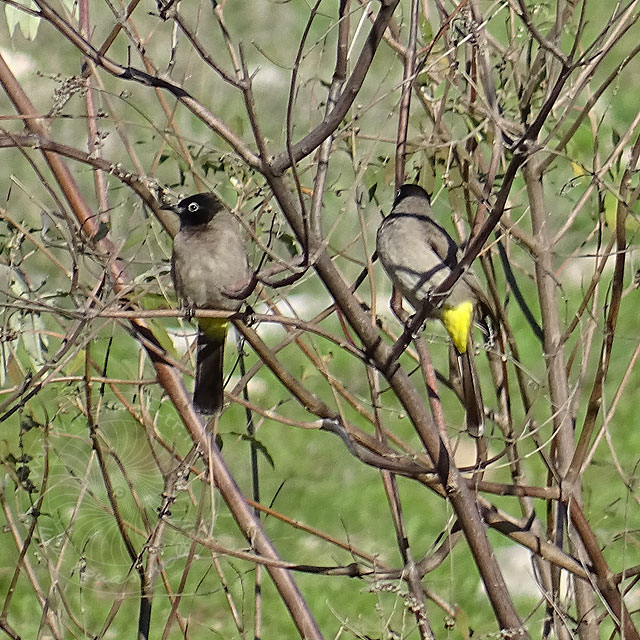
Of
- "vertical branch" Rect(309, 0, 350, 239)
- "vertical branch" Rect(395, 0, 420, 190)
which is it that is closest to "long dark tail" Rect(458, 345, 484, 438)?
"vertical branch" Rect(395, 0, 420, 190)

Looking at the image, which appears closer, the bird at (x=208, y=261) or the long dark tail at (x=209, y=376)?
the long dark tail at (x=209, y=376)

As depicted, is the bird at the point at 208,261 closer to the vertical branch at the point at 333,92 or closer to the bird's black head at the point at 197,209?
the bird's black head at the point at 197,209

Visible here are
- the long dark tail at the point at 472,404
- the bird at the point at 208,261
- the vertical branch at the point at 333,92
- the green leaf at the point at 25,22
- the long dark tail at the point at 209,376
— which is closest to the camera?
the vertical branch at the point at 333,92

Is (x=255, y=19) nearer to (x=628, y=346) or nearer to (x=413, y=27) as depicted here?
(x=628, y=346)

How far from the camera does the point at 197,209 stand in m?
3.60

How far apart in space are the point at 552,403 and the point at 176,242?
4.68 feet

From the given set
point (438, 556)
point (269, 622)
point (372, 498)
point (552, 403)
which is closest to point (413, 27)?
point (552, 403)

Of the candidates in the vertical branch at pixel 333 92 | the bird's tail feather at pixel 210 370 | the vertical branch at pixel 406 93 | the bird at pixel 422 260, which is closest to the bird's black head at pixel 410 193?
the bird at pixel 422 260

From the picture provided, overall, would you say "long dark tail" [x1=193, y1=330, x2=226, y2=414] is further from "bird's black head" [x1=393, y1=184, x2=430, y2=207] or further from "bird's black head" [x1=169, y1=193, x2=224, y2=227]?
"bird's black head" [x1=393, y1=184, x2=430, y2=207]

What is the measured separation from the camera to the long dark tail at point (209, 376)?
3203mm

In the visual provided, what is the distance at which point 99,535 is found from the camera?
5.11 metres

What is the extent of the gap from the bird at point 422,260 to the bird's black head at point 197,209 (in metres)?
0.55

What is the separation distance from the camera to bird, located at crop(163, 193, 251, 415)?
349 centimetres

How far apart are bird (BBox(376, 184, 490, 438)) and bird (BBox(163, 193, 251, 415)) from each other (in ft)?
1.55
